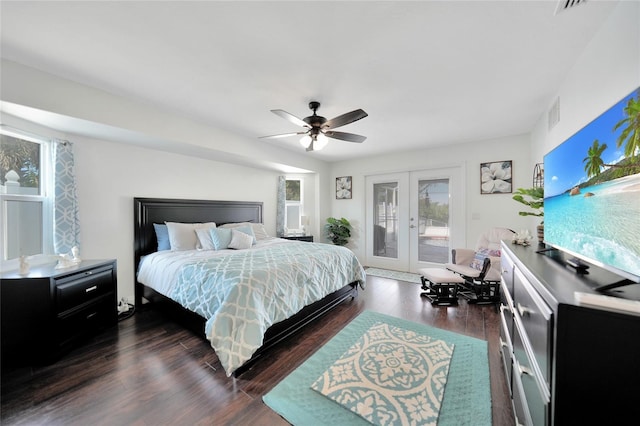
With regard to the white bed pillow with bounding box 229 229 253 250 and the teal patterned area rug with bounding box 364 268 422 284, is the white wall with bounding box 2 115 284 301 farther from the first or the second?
the teal patterned area rug with bounding box 364 268 422 284

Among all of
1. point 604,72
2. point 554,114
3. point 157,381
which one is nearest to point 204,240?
point 157,381

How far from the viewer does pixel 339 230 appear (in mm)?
5539

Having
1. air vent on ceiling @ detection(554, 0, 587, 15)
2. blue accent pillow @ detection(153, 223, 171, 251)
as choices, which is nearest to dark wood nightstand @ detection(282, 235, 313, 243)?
blue accent pillow @ detection(153, 223, 171, 251)

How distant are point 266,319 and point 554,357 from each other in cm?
177

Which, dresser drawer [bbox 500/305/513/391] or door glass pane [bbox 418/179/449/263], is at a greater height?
door glass pane [bbox 418/179/449/263]

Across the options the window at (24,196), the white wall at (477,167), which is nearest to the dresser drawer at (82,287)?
the window at (24,196)

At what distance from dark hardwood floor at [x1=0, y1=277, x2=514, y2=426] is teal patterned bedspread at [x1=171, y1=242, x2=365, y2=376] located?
10.0 inches

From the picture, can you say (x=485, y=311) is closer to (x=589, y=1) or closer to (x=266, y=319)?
(x=266, y=319)

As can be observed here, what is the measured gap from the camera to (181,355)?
6.93 ft

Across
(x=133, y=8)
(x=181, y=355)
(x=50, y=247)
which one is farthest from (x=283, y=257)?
(x=50, y=247)

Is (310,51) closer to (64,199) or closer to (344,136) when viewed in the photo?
(344,136)

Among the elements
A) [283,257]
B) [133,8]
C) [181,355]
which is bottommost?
[181,355]

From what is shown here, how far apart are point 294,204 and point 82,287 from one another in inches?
152

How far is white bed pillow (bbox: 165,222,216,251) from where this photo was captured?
3256mm
